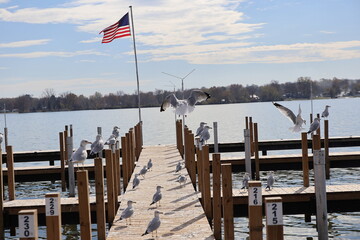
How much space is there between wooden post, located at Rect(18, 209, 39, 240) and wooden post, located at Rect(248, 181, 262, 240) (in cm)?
314

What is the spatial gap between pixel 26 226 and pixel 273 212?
3.29m

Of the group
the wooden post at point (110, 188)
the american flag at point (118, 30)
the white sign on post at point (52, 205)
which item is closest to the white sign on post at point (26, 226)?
the white sign on post at point (52, 205)

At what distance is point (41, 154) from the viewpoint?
28953 mm

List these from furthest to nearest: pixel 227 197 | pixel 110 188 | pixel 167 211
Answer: pixel 167 211 → pixel 110 188 → pixel 227 197

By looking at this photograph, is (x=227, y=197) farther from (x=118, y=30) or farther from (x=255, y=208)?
(x=118, y=30)

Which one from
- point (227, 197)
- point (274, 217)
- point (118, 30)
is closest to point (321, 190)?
point (227, 197)

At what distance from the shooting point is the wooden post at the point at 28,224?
767 cm

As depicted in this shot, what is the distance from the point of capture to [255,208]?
344 inches

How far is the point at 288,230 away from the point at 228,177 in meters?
6.98

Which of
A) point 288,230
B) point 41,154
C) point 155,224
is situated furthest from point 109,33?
point 155,224

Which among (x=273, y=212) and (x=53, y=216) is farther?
(x=53, y=216)

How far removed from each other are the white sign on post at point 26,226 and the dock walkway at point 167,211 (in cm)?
325

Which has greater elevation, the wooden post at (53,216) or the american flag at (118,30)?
the american flag at (118,30)

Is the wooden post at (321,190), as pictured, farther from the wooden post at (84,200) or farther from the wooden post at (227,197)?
the wooden post at (84,200)
